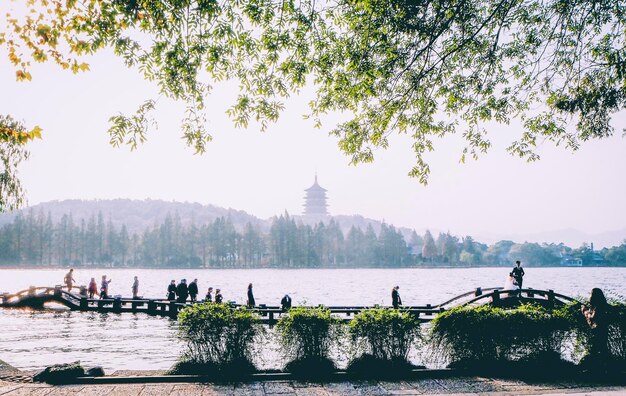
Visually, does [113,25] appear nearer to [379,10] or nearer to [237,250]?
[379,10]

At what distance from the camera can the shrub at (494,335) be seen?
34.1ft

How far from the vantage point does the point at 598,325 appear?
1045 cm

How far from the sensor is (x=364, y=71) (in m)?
10.5

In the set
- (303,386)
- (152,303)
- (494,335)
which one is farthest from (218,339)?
(152,303)

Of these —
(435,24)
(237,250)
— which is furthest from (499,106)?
(237,250)

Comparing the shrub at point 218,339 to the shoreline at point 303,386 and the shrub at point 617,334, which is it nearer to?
the shoreline at point 303,386

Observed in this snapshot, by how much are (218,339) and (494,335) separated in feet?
19.3

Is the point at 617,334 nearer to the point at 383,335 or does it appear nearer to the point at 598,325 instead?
the point at 598,325

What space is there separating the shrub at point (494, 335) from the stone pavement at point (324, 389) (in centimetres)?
96

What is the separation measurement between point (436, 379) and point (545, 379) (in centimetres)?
218

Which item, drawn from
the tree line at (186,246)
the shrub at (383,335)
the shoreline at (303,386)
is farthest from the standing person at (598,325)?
the tree line at (186,246)

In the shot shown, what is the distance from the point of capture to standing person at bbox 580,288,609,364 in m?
10.3

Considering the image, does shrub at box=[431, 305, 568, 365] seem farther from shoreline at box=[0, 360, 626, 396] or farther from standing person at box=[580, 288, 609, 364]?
shoreline at box=[0, 360, 626, 396]

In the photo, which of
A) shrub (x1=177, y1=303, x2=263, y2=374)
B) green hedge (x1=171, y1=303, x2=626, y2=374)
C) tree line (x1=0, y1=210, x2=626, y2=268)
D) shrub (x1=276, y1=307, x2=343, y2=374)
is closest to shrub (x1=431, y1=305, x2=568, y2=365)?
green hedge (x1=171, y1=303, x2=626, y2=374)
